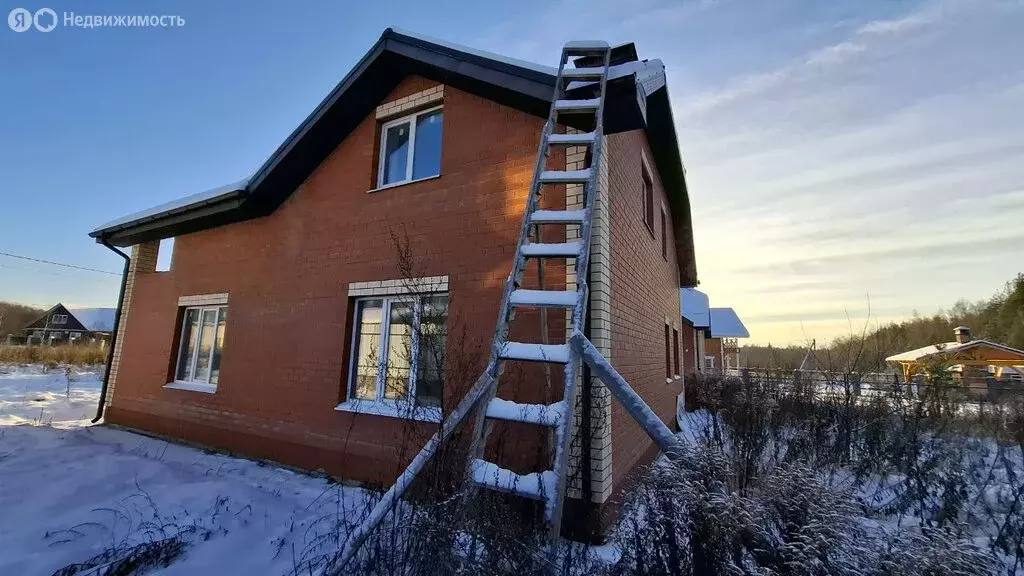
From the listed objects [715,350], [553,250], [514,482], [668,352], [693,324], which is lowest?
[514,482]

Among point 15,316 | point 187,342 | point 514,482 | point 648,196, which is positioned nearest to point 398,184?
point 514,482

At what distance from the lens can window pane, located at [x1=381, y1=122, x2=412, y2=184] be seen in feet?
19.0

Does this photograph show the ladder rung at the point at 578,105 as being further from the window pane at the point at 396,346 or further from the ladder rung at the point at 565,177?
the window pane at the point at 396,346

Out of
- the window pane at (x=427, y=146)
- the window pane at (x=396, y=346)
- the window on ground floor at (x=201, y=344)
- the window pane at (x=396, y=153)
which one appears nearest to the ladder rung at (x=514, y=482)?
the window pane at (x=396, y=346)

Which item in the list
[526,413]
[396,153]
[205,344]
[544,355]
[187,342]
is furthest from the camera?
[187,342]

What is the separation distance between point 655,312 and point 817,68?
4.03 meters

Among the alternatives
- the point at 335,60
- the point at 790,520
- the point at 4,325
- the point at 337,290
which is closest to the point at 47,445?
the point at 337,290

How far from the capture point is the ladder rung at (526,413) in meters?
2.25

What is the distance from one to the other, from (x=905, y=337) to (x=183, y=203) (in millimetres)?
13584

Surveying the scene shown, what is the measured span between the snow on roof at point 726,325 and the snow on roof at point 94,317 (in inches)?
2309

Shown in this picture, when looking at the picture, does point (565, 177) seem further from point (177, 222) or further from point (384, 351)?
point (177, 222)

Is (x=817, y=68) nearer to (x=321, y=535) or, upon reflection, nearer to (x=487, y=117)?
(x=487, y=117)

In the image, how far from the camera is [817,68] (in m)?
5.61

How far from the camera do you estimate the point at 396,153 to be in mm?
5918
